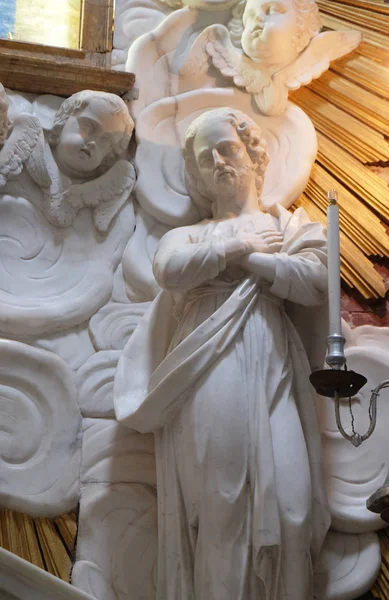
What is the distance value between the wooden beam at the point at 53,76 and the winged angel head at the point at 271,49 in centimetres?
29

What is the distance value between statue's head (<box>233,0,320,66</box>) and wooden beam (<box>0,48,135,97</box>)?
0.44 metres

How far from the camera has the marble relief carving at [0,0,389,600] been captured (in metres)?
3.32

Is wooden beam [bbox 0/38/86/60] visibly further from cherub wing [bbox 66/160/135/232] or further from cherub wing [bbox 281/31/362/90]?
cherub wing [bbox 281/31/362/90]

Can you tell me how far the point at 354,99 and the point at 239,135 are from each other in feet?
2.08

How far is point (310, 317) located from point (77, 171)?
944 millimetres

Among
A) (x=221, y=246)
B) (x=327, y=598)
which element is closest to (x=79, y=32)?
(x=221, y=246)

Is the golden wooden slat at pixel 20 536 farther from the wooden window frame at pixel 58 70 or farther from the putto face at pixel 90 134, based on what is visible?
the wooden window frame at pixel 58 70

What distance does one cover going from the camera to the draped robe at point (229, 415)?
323 centimetres

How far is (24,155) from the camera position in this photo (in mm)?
4008

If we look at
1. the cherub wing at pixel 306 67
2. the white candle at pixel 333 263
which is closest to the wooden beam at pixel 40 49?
the cherub wing at pixel 306 67

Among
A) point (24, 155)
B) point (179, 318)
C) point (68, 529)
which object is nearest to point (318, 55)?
point (24, 155)

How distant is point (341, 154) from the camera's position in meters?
4.24

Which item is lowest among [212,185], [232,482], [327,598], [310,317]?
[327,598]

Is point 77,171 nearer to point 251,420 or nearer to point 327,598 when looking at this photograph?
point 251,420
